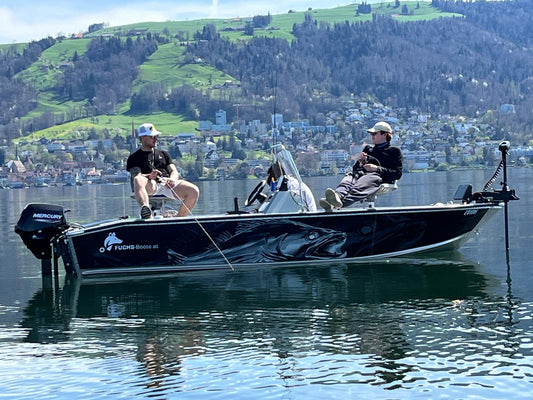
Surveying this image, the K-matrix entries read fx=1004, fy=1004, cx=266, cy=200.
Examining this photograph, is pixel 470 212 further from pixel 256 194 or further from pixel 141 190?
pixel 141 190

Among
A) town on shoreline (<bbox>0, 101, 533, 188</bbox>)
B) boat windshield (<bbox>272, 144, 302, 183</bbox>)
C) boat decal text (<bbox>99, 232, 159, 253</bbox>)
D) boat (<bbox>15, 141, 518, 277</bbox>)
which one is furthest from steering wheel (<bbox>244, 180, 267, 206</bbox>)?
town on shoreline (<bbox>0, 101, 533, 188</bbox>)

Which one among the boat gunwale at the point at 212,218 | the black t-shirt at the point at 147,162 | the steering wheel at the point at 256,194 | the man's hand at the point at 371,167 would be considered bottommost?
the boat gunwale at the point at 212,218

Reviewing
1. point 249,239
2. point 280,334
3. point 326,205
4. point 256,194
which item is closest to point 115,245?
point 249,239

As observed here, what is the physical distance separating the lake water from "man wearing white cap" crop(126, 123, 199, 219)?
1.22 m

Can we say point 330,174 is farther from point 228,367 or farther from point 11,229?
point 228,367

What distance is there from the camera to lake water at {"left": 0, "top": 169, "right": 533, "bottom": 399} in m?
8.08

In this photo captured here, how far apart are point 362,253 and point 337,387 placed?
7.64 meters

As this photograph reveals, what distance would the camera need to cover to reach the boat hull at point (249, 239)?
1447 cm

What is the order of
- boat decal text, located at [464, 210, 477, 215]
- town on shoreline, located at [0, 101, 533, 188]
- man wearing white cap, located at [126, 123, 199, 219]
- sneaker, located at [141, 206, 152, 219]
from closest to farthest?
sneaker, located at [141, 206, 152, 219]
man wearing white cap, located at [126, 123, 199, 219]
boat decal text, located at [464, 210, 477, 215]
town on shoreline, located at [0, 101, 533, 188]

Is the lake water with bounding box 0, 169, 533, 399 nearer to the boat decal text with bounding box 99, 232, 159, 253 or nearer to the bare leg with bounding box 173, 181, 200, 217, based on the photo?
the boat decal text with bounding box 99, 232, 159, 253

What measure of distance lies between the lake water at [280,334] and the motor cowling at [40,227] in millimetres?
611

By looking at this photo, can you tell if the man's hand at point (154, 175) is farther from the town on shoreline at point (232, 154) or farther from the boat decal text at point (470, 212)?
the town on shoreline at point (232, 154)

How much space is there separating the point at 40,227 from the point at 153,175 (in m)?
1.79

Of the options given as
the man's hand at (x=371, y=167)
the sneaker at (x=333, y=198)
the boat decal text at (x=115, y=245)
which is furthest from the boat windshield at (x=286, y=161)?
the boat decal text at (x=115, y=245)
